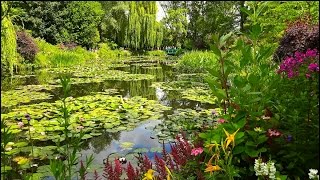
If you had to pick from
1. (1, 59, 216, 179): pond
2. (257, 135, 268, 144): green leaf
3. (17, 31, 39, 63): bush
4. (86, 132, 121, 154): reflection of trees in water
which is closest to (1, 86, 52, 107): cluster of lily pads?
(1, 59, 216, 179): pond

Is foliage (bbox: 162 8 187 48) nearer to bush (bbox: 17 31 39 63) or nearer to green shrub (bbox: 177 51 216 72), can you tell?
green shrub (bbox: 177 51 216 72)

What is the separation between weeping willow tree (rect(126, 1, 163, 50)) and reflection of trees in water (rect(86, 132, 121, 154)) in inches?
662

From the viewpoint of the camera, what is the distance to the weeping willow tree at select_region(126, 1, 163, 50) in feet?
68.4

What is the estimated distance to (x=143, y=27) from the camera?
22375 millimetres

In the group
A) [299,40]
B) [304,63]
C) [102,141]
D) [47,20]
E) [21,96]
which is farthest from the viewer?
[47,20]

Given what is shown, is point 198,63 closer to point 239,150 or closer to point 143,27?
point 239,150

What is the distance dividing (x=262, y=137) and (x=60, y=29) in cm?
1955

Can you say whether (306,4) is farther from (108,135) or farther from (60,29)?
(60,29)

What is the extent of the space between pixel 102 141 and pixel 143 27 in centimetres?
1945

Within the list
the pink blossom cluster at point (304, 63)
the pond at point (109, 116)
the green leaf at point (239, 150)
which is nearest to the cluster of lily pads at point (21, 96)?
the pond at point (109, 116)

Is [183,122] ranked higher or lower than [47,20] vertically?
lower

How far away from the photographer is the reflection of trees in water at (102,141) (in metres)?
3.45

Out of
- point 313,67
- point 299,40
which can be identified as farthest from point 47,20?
point 313,67

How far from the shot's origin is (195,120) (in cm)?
433
